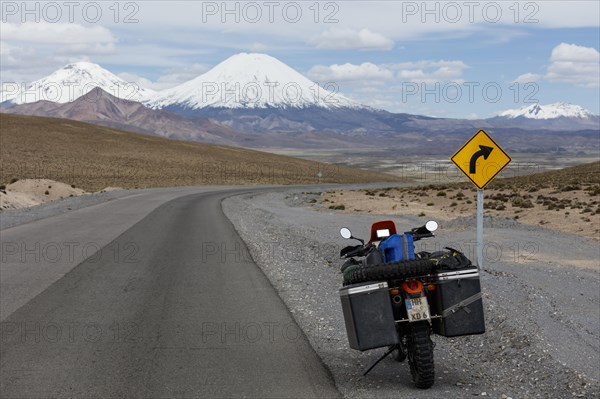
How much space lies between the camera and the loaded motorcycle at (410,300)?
6.29 metres

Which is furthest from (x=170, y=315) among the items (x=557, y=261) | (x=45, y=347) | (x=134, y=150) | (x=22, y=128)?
(x=22, y=128)

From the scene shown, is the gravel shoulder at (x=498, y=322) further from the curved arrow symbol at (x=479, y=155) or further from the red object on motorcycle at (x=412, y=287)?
the curved arrow symbol at (x=479, y=155)

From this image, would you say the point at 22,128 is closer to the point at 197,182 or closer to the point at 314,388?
the point at 197,182

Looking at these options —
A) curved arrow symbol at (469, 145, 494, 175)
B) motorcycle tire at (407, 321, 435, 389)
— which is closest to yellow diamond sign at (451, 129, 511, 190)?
curved arrow symbol at (469, 145, 494, 175)

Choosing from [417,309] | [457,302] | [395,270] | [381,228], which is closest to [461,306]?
[457,302]

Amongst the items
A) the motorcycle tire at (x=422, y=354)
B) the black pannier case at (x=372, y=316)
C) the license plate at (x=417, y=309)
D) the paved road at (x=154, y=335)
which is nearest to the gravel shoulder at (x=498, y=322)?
the motorcycle tire at (x=422, y=354)

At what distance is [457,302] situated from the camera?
646 centimetres

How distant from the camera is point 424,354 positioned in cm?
629

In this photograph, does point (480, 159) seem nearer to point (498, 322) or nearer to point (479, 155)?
point (479, 155)

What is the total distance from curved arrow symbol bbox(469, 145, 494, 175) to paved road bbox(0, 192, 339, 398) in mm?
4194

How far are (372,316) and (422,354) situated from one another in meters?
0.57

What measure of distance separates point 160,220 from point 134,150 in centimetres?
8817

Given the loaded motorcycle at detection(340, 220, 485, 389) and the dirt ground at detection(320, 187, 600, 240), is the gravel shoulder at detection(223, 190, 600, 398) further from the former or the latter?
the dirt ground at detection(320, 187, 600, 240)

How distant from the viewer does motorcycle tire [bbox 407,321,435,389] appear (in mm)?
6277
